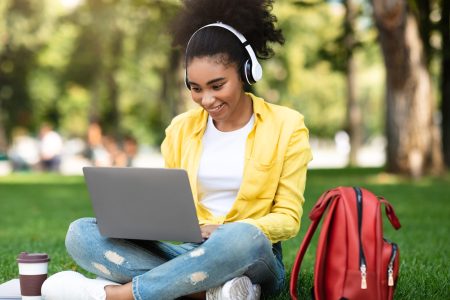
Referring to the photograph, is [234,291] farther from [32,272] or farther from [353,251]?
[32,272]

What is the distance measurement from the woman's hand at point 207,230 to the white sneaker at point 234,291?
0.23 meters

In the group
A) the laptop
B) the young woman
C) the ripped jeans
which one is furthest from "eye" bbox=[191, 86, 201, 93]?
the ripped jeans

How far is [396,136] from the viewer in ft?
45.6

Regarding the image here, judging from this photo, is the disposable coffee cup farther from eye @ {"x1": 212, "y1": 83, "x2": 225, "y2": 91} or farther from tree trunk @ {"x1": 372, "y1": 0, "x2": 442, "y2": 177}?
tree trunk @ {"x1": 372, "y1": 0, "x2": 442, "y2": 177}

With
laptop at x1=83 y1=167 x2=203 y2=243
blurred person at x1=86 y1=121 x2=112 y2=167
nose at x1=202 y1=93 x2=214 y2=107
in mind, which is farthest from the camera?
blurred person at x1=86 y1=121 x2=112 y2=167

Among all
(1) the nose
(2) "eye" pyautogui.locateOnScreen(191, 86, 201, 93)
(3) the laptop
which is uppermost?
(2) "eye" pyautogui.locateOnScreen(191, 86, 201, 93)

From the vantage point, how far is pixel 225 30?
3668 millimetres

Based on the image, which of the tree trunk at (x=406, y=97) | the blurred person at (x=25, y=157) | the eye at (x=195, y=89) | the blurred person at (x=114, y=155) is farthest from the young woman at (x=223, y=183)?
the blurred person at (x=25, y=157)

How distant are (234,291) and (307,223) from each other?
4717 millimetres

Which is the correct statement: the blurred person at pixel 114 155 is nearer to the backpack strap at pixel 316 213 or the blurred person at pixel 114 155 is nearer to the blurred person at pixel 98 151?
the blurred person at pixel 98 151

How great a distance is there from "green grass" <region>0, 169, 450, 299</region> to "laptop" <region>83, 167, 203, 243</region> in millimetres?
813

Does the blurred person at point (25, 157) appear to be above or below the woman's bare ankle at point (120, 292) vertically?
below

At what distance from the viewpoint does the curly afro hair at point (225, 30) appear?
3633 millimetres

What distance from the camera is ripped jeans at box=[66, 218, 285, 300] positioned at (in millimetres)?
3346
